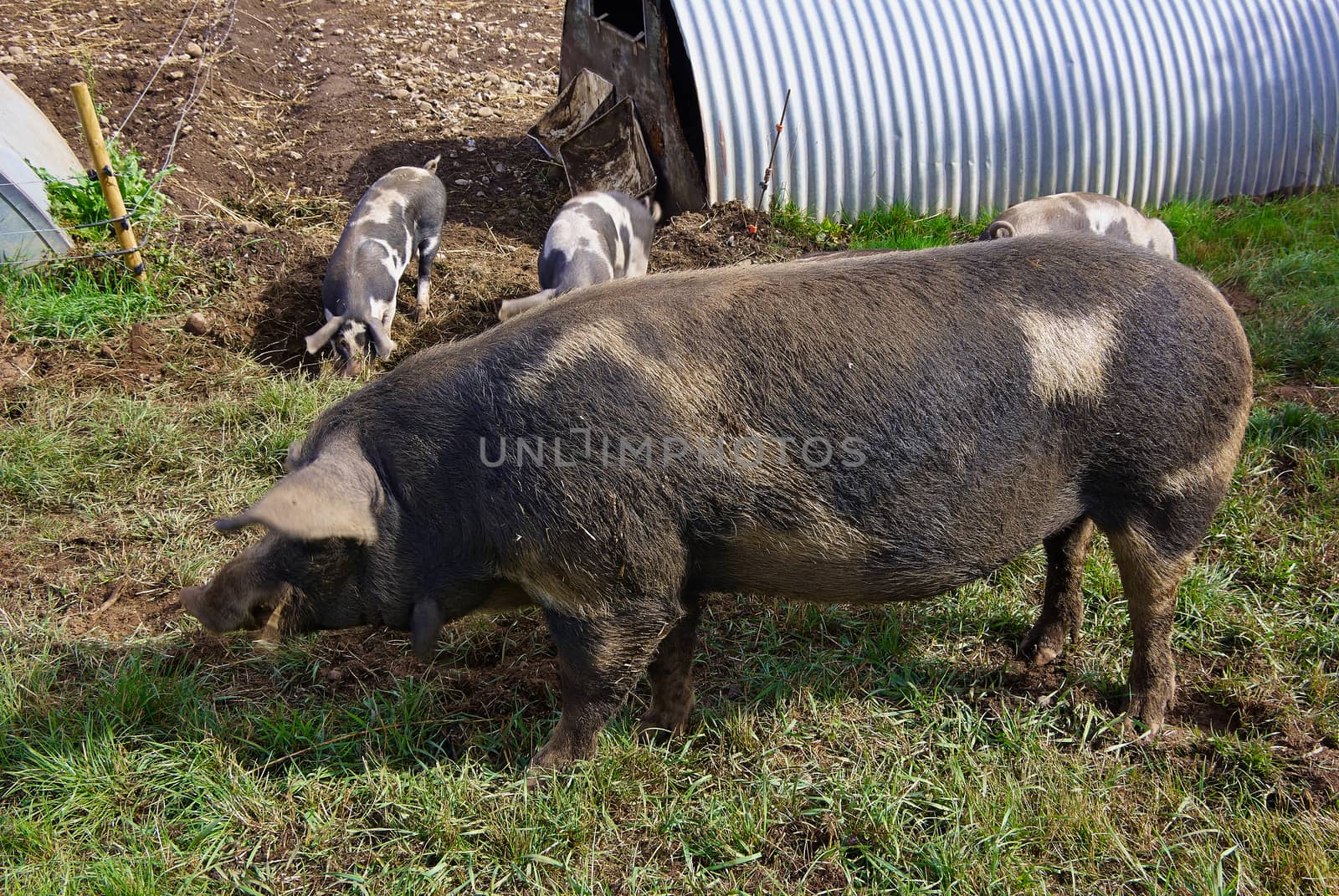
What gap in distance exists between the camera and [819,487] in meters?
2.92

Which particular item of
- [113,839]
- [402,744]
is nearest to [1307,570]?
[402,744]

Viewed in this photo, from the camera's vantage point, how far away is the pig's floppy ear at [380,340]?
6331mm

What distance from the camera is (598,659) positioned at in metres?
3.09

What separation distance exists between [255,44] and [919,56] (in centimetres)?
649

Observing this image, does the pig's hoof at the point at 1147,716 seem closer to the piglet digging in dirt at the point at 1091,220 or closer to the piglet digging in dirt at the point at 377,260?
the piglet digging in dirt at the point at 1091,220

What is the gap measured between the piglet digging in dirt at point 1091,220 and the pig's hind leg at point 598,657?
4.53 m

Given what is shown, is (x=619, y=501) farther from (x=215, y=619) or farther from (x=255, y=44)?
(x=255, y=44)

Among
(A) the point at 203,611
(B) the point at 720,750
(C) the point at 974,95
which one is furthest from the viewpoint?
(C) the point at 974,95

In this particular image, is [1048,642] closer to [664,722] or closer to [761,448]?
[664,722]

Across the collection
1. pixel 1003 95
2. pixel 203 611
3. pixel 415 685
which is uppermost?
pixel 1003 95

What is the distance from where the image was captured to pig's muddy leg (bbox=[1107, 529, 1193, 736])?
10.5ft

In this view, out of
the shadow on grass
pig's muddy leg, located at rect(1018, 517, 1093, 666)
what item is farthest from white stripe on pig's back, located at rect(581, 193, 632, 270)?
pig's muddy leg, located at rect(1018, 517, 1093, 666)

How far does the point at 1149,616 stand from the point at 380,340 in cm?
476

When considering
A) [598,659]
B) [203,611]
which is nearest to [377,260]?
[203,611]
